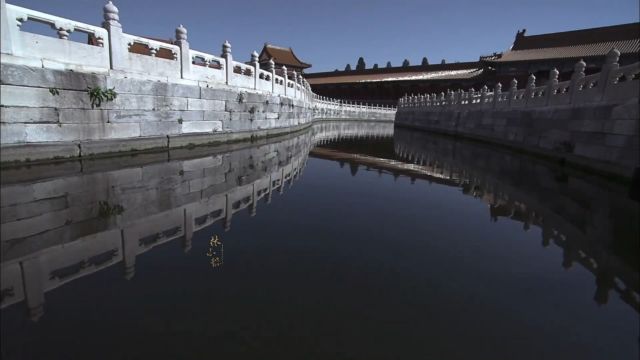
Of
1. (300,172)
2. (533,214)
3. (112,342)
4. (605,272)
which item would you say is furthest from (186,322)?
(300,172)

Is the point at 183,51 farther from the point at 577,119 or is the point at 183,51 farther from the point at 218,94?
the point at 577,119

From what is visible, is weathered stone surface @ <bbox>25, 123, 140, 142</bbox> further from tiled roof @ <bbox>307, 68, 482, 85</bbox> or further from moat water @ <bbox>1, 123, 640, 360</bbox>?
tiled roof @ <bbox>307, 68, 482, 85</bbox>

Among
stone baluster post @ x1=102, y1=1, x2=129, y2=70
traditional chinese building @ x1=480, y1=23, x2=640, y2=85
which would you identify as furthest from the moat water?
traditional chinese building @ x1=480, y1=23, x2=640, y2=85

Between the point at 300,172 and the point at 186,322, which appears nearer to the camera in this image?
the point at 186,322

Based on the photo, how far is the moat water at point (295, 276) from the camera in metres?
1.94

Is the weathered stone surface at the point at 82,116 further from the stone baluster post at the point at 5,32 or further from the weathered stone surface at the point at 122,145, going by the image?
the stone baluster post at the point at 5,32

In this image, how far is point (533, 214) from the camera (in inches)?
185

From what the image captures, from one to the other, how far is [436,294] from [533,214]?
120 inches

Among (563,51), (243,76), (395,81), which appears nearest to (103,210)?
(243,76)

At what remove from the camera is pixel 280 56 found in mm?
41719

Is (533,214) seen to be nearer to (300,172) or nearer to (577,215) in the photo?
(577,215)

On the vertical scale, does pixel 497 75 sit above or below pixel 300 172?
above

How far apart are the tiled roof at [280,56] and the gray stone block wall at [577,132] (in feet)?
102

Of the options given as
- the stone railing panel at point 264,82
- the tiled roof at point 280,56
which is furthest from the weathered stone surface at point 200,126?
the tiled roof at point 280,56
